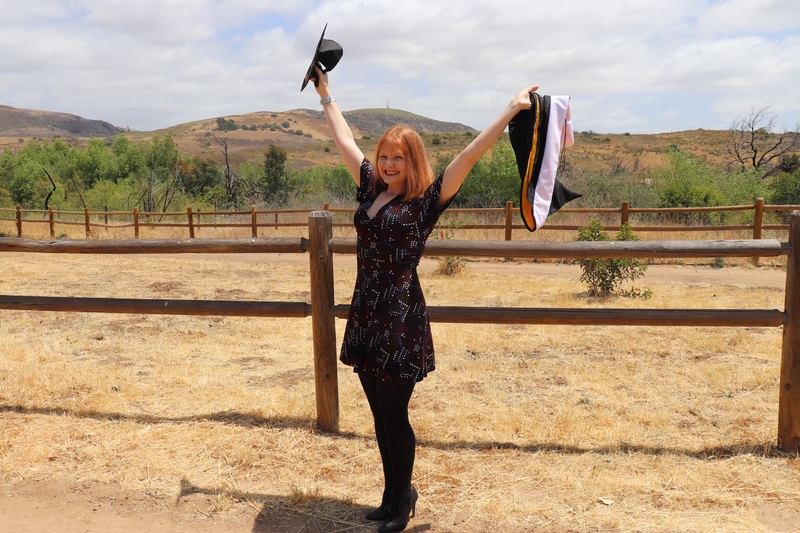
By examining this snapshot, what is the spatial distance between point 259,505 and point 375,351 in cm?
119

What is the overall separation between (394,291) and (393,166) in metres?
0.54

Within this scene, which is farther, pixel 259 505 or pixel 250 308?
pixel 250 308

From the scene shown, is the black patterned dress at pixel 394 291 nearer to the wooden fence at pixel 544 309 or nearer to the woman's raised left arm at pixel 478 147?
the woman's raised left arm at pixel 478 147

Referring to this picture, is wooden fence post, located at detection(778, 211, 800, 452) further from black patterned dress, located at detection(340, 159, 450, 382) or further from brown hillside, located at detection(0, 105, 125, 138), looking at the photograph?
brown hillside, located at detection(0, 105, 125, 138)

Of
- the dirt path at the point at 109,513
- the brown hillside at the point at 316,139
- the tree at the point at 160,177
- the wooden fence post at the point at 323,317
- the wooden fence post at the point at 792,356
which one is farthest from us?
the brown hillside at the point at 316,139

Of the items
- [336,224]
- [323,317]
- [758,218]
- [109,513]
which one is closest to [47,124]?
[336,224]

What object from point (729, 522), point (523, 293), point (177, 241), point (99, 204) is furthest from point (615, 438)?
point (99, 204)

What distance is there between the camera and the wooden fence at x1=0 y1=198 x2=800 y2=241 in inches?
572

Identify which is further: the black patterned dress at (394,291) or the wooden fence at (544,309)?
the wooden fence at (544,309)

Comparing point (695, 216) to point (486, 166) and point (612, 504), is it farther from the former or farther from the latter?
point (612, 504)

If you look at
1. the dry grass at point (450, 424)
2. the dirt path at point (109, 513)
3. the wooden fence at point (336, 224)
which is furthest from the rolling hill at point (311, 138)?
the dirt path at point (109, 513)

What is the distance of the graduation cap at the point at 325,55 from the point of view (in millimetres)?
3344

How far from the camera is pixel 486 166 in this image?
24.9 m

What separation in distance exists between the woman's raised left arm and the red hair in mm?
101
